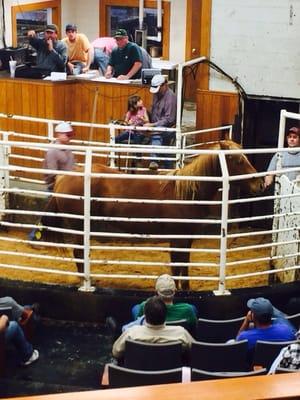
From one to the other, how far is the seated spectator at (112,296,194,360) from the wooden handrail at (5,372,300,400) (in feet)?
8.42

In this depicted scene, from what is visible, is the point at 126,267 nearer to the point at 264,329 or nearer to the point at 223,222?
the point at 223,222

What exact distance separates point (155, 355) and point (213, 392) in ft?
8.32

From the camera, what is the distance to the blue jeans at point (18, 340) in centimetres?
482

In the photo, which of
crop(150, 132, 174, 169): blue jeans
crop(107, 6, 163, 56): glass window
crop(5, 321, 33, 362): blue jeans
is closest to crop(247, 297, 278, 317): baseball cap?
crop(5, 321, 33, 362): blue jeans

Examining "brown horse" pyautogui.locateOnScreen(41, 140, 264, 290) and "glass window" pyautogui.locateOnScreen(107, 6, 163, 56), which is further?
"glass window" pyautogui.locateOnScreen(107, 6, 163, 56)

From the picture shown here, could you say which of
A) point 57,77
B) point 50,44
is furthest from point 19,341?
point 50,44

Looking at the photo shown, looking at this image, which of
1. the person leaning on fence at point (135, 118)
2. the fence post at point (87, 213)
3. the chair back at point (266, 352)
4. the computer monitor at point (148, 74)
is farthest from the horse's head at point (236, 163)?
the computer monitor at point (148, 74)

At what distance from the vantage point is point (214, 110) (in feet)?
30.4

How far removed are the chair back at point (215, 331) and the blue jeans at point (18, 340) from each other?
45.1 inches

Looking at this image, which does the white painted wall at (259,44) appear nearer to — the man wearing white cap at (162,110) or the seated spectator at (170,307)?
the man wearing white cap at (162,110)

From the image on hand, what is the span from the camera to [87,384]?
4977 millimetres

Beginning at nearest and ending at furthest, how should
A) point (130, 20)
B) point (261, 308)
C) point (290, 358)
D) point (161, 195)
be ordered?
point (290, 358), point (261, 308), point (161, 195), point (130, 20)

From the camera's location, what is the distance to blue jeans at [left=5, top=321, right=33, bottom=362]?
4.82m

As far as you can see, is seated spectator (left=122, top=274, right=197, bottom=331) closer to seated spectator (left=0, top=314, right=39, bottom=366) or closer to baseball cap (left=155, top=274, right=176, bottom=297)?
baseball cap (left=155, top=274, right=176, bottom=297)
